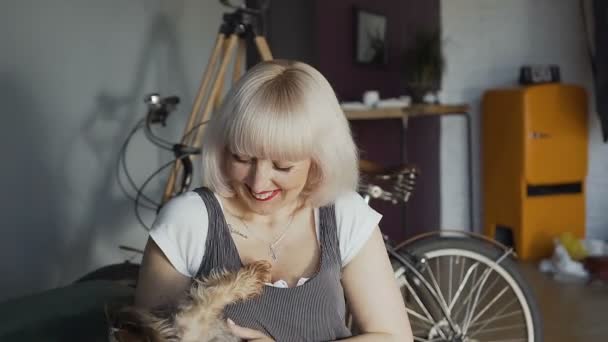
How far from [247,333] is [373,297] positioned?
0.29 m

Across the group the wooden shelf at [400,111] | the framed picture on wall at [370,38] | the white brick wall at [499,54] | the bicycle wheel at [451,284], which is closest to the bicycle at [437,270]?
the bicycle wheel at [451,284]

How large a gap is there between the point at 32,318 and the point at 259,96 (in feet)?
2.24

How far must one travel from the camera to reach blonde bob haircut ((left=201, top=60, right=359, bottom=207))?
43.4 inches

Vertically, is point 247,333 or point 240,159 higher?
point 240,159

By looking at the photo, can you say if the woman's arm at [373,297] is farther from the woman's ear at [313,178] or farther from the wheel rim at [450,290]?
the wheel rim at [450,290]

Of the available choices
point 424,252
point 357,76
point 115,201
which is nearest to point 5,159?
point 115,201

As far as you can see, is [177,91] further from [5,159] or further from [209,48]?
[5,159]

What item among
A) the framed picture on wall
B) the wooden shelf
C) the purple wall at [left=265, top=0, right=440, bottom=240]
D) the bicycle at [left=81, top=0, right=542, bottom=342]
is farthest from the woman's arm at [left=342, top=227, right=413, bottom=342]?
the framed picture on wall

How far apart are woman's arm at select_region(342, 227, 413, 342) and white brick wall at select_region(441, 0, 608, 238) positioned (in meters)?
3.15

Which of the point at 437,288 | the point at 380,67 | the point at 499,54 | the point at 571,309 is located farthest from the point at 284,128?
the point at 499,54

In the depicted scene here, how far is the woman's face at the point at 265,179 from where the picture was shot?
1135mm

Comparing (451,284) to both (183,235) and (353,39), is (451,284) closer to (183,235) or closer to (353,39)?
(183,235)

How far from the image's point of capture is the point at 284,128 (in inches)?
43.6

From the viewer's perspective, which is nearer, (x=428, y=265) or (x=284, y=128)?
(x=284, y=128)
